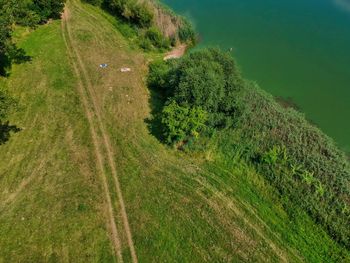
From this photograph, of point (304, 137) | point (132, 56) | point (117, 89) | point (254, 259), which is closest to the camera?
point (254, 259)

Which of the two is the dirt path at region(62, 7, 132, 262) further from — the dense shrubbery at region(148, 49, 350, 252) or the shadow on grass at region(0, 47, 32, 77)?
the dense shrubbery at region(148, 49, 350, 252)

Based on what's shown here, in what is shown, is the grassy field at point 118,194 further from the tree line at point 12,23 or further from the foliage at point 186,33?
the foliage at point 186,33

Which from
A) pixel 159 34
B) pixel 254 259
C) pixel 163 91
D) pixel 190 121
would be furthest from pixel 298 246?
pixel 159 34

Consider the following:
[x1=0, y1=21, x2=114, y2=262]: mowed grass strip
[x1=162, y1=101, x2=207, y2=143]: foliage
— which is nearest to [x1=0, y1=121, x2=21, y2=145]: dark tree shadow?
[x1=0, y1=21, x2=114, y2=262]: mowed grass strip

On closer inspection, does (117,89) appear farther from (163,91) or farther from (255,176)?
(255,176)

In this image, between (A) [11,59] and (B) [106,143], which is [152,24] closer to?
(A) [11,59]
